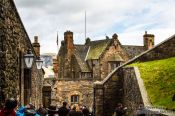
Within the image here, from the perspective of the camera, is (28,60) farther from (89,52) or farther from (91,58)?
(89,52)

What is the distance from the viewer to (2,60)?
15.2 meters

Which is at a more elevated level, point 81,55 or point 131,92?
point 81,55

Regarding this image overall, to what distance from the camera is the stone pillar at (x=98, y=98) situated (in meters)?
39.4

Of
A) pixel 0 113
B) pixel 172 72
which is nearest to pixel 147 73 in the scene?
pixel 172 72

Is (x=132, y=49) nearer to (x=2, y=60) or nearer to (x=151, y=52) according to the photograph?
(x=151, y=52)

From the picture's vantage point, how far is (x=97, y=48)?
77.9 m

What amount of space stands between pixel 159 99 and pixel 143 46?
58.5m

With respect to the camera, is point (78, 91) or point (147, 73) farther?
point (78, 91)

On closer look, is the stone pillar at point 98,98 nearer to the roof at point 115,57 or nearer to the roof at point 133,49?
the roof at point 115,57

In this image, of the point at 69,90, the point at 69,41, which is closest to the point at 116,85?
the point at 69,90

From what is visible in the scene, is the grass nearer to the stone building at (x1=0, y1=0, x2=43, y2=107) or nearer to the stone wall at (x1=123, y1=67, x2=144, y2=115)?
the stone wall at (x1=123, y1=67, x2=144, y2=115)

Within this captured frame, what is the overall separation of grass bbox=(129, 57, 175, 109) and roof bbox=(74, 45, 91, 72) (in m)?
39.2

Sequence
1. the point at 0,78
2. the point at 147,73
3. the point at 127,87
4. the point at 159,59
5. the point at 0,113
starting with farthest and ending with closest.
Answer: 1. the point at 159,59
2. the point at 127,87
3. the point at 147,73
4. the point at 0,78
5. the point at 0,113

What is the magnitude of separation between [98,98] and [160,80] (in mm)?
9587
